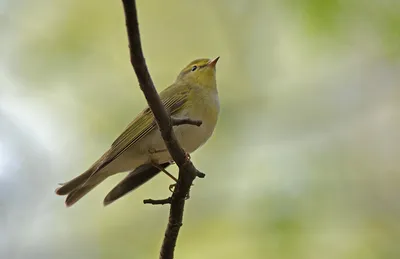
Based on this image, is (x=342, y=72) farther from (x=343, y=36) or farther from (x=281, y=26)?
(x=281, y=26)

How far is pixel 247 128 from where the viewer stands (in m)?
4.99

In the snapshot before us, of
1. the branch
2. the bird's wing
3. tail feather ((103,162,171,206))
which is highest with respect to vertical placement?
the bird's wing

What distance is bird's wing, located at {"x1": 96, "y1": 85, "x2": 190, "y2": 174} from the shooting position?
3932mm

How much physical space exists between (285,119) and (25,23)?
10.4 ft

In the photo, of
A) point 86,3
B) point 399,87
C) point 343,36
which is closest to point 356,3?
point 343,36

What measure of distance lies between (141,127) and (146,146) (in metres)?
0.13

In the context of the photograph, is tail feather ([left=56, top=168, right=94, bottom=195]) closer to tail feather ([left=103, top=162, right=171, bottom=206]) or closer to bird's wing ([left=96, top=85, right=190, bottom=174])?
bird's wing ([left=96, top=85, right=190, bottom=174])

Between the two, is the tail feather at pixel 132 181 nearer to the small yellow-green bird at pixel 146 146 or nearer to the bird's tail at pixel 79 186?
the small yellow-green bird at pixel 146 146

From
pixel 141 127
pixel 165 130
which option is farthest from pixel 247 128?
pixel 165 130

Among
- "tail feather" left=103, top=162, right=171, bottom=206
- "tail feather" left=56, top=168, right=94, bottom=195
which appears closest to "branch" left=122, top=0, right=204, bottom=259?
"tail feather" left=103, top=162, right=171, bottom=206

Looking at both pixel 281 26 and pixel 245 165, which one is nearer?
pixel 245 165

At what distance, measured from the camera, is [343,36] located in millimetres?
4988

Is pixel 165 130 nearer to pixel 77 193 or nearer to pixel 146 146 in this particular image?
pixel 146 146

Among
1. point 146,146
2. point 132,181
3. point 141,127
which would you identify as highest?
point 141,127
